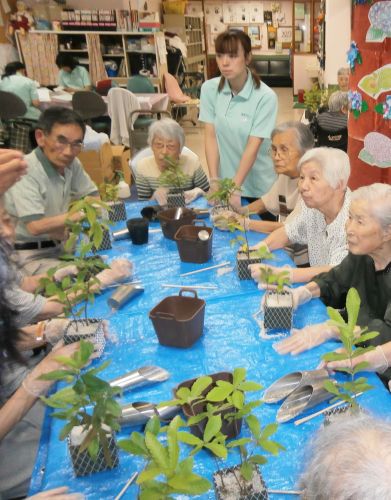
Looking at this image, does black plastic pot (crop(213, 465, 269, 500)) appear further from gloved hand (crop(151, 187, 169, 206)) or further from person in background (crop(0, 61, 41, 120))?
person in background (crop(0, 61, 41, 120))

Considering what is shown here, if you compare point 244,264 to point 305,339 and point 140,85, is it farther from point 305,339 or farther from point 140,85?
point 140,85

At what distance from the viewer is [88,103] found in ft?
19.5

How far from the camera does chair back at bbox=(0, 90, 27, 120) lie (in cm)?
579

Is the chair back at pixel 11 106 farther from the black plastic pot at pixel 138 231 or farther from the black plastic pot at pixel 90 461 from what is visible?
the black plastic pot at pixel 90 461

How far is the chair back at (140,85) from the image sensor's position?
7.09 meters

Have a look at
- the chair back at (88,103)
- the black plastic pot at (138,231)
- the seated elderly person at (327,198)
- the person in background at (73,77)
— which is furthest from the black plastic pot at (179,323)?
the person in background at (73,77)

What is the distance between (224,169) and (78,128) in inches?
46.9

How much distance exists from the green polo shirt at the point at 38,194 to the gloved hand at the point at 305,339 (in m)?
1.58

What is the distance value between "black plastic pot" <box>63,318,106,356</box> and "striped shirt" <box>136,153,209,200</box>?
5.63 feet

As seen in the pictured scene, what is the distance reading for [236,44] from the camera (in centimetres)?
280

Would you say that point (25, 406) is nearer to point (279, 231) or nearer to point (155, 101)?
point (279, 231)

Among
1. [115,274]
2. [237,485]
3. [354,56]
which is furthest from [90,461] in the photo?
[354,56]

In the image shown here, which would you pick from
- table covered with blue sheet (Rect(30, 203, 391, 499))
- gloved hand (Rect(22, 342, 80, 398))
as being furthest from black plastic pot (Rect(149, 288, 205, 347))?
gloved hand (Rect(22, 342, 80, 398))

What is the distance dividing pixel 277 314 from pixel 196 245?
0.66 m
